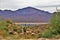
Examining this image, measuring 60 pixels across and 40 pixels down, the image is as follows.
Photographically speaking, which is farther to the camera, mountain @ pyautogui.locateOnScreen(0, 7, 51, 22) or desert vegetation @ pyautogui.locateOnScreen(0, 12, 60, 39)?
mountain @ pyautogui.locateOnScreen(0, 7, 51, 22)

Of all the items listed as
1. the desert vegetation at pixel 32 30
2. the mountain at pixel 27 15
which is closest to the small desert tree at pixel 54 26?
the desert vegetation at pixel 32 30

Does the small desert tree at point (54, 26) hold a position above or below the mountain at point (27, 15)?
below

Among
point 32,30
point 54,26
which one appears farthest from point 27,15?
point 54,26

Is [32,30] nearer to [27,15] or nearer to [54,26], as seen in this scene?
[27,15]

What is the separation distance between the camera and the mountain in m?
6.48

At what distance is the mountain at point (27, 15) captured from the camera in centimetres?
648

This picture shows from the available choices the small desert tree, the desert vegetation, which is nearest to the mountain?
the desert vegetation

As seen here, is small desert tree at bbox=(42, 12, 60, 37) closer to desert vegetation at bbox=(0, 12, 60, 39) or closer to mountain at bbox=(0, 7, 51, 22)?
desert vegetation at bbox=(0, 12, 60, 39)

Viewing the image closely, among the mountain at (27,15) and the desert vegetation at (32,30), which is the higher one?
the mountain at (27,15)

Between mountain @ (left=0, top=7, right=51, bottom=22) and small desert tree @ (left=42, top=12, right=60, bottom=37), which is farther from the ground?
mountain @ (left=0, top=7, right=51, bottom=22)

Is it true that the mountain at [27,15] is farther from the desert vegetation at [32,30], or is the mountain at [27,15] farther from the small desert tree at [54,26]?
the small desert tree at [54,26]

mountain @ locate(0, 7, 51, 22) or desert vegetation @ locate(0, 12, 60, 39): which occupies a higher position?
mountain @ locate(0, 7, 51, 22)

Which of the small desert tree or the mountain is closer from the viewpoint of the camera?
the small desert tree

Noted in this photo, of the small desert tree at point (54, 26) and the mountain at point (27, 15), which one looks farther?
the mountain at point (27, 15)
